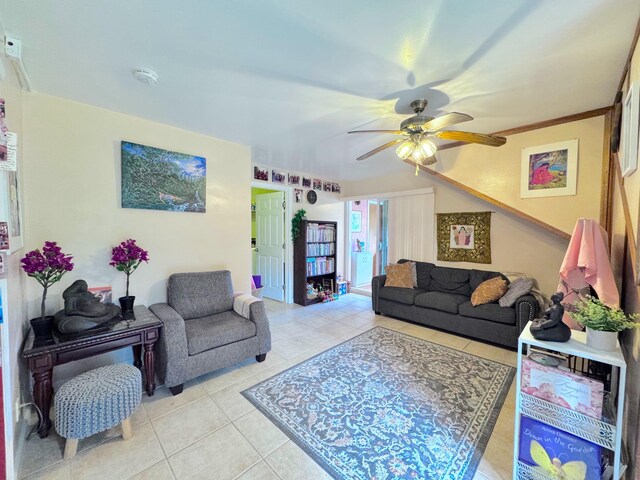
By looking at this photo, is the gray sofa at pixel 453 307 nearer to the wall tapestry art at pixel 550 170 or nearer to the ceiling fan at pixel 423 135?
the wall tapestry art at pixel 550 170

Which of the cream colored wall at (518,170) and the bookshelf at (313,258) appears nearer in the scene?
the cream colored wall at (518,170)

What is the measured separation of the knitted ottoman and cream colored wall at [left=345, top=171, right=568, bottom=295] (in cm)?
402

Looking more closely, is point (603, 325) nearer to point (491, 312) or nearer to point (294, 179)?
point (491, 312)

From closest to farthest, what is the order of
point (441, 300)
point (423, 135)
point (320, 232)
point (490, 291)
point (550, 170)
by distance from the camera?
point (423, 135) < point (550, 170) < point (490, 291) < point (441, 300) < point (320, 232)

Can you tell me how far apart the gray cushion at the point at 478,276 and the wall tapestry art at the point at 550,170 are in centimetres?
115

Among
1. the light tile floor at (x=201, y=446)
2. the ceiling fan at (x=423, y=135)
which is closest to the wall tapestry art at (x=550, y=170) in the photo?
the ceiling fan at (x=423, y=135)

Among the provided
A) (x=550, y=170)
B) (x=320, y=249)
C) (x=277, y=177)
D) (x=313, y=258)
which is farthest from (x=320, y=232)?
(x=550, y=170)

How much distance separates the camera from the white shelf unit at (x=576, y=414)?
1.14 metres

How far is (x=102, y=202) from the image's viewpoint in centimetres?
229

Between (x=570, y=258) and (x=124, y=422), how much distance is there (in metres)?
3.15

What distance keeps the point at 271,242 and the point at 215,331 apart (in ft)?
9.02

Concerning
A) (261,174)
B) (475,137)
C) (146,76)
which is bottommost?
(475,137)

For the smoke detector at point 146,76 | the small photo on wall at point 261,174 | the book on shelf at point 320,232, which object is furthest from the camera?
the book on shelf at point 320,232

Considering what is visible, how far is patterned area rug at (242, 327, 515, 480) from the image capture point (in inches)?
58.6
